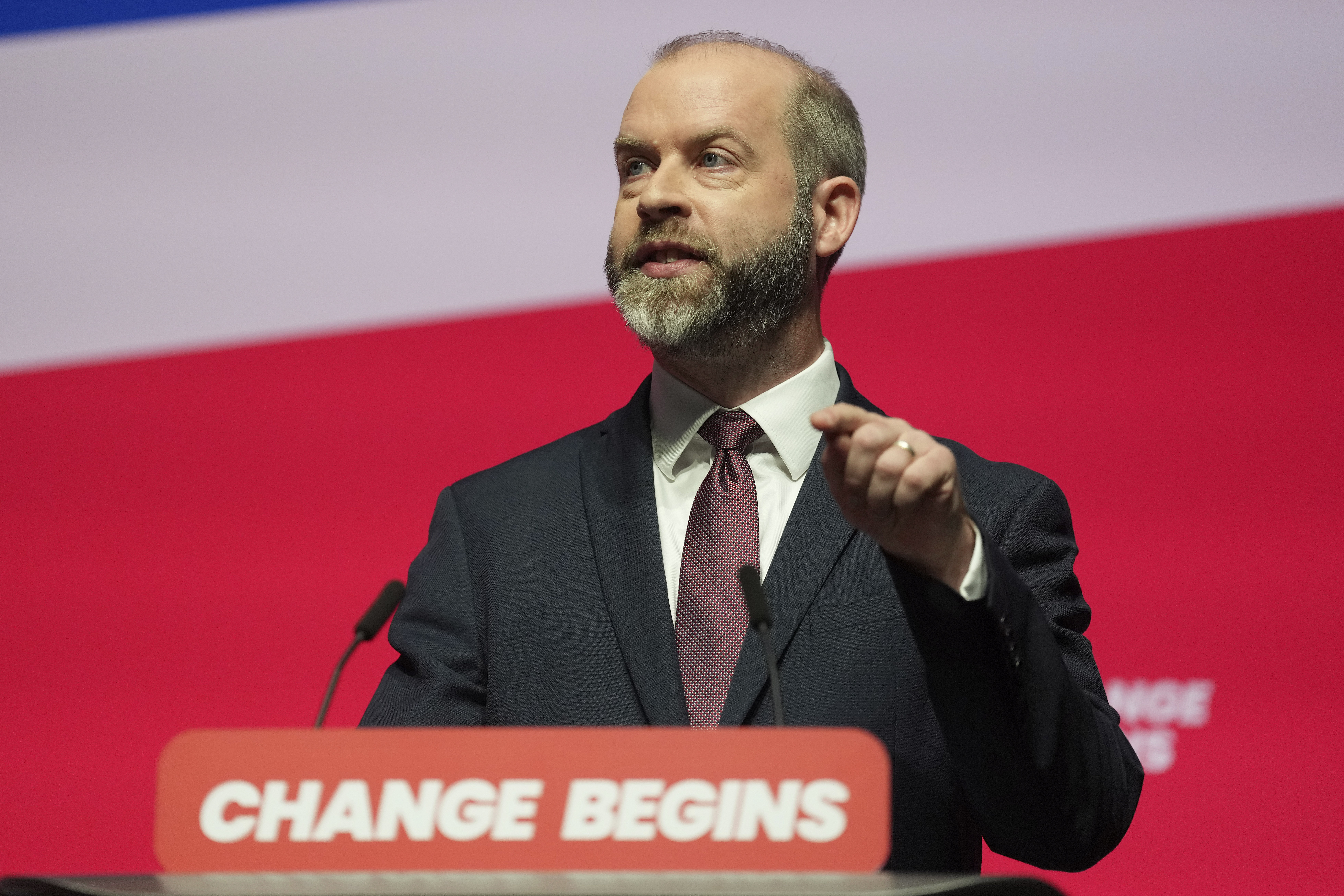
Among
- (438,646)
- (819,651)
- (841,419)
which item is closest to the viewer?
(841,419)

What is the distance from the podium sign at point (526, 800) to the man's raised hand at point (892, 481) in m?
0.26

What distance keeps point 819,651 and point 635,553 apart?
0.27 meters

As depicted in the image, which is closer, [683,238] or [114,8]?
[683,238]

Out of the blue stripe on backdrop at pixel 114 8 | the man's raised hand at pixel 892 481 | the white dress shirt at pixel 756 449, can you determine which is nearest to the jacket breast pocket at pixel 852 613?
the white dress shirt at pixel 756 449

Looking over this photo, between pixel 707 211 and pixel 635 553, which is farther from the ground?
pixel 707 211

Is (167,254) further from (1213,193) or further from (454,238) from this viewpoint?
(1213,193)

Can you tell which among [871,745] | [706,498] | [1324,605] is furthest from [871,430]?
[1324,605]

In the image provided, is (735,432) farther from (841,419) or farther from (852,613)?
(841,419)

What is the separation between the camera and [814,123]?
192 centimetres

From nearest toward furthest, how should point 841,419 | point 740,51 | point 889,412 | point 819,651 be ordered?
point 841,419 < point 819,651 < point 740,51 < point 889,412

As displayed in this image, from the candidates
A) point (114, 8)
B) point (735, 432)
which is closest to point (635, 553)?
point (735, 432)

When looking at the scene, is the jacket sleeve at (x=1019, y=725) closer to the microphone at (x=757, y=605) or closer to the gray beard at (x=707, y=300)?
the microphone at (x=757, y=605)

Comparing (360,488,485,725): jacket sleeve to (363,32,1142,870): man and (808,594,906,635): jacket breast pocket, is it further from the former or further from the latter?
(808,594,906,635): jacket breast pocket

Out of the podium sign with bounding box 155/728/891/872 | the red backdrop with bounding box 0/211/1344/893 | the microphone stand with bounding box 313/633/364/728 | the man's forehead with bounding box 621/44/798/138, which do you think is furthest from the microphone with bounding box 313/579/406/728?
the red backdrop with bounding box 0/211/1344/893
